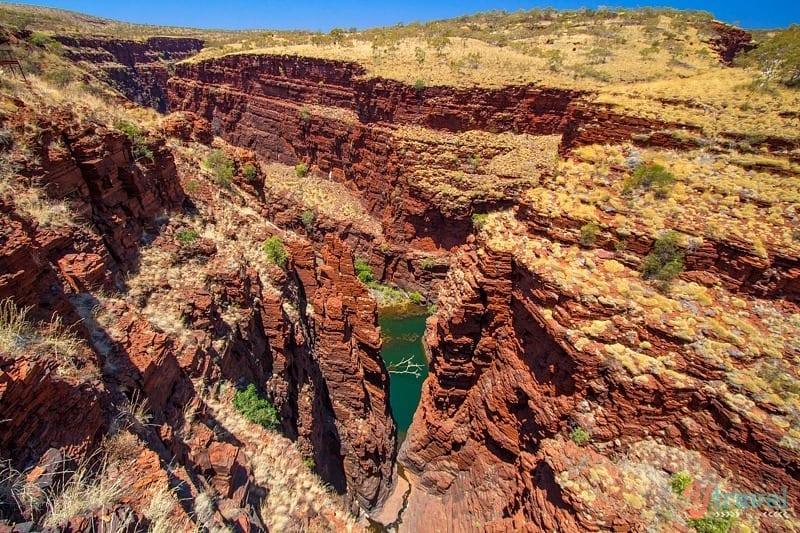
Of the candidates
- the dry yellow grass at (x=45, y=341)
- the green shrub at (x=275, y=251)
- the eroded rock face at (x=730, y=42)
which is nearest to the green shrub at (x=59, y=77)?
the green shrub at (x=275, y=251)

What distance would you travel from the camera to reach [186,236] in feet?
42.8

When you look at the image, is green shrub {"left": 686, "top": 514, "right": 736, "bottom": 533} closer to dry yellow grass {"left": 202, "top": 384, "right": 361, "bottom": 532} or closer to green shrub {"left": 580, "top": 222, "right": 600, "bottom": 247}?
green shrub {"left": 580, "top": 222, "right": 600, "bottom": 247}

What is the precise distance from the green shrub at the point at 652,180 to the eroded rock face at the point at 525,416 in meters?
4.42

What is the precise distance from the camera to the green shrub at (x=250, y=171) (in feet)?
72.0

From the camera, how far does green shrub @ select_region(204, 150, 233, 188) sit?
1859 cm

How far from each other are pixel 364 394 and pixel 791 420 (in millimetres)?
13655

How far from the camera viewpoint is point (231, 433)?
33.2 feet

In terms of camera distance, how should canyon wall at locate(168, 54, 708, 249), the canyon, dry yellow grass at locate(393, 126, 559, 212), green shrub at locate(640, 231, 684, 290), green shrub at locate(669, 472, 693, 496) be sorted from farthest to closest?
canyon wall at locate(168, 54, 708, 249)
dry yellow grass at locate(393, 126, 559, 212)
green shrub at locate(640, 231, 684, 290)
green shrub at locate(669, 472, 693, 496)
the canyon

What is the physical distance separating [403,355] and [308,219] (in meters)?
17.3

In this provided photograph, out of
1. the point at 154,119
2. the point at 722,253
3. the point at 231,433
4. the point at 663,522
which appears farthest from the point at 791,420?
the point at 154,119

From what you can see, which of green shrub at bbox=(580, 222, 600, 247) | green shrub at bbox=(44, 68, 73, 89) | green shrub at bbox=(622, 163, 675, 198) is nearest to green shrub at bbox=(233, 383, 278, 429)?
green shrub at bbox=(580, 222, 600, 247)

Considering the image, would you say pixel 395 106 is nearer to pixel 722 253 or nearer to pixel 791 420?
pixel 722 253

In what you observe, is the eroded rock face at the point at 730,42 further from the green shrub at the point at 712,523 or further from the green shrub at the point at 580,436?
the green shrub at the point at 712,523

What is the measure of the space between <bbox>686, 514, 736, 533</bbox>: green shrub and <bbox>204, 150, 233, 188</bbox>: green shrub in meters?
20.2
